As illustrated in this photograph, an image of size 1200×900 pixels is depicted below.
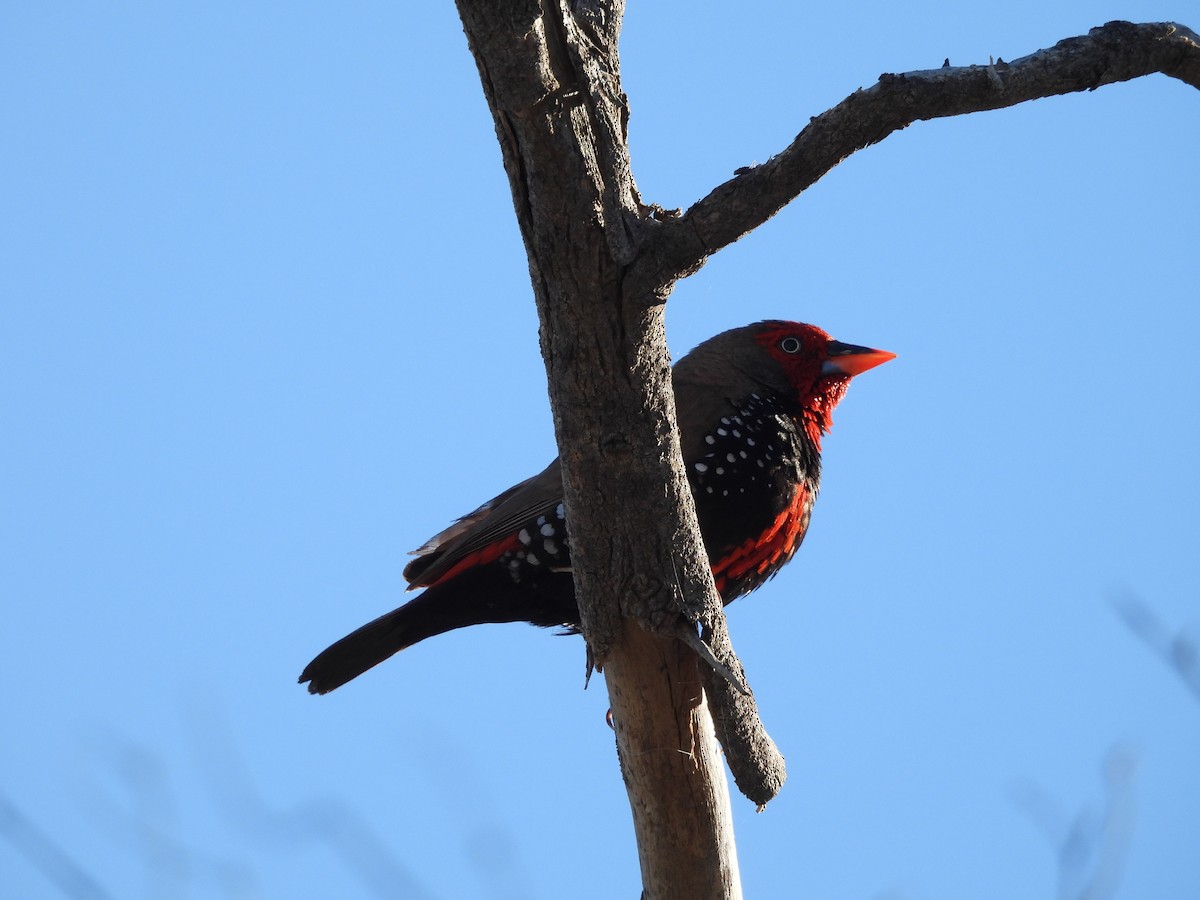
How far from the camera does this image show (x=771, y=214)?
2.55 metres

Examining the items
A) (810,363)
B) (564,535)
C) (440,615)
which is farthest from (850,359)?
(440,615)

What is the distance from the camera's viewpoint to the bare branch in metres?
2.48

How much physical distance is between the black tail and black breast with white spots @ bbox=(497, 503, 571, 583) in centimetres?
5

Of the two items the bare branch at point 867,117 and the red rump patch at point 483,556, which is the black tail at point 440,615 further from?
the bare branch at point 867,117

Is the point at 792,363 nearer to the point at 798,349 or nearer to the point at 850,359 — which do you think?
the point at 798,349

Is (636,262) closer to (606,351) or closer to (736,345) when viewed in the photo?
(606,351)

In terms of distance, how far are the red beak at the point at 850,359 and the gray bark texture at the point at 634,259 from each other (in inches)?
70.2

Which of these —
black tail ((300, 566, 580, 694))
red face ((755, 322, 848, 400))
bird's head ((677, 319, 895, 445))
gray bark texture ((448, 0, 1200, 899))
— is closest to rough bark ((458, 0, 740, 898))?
gray bark texture ((448, 0, 1200, 899))

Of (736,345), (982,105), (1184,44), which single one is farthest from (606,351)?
(736,345)

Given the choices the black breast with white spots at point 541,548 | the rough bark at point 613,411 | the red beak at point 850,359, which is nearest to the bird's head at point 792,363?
the red beak at point 850,359

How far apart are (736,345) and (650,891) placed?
2163mm

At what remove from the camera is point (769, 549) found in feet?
13.5

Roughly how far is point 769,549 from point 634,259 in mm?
1793

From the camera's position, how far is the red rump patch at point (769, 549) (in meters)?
4.07
